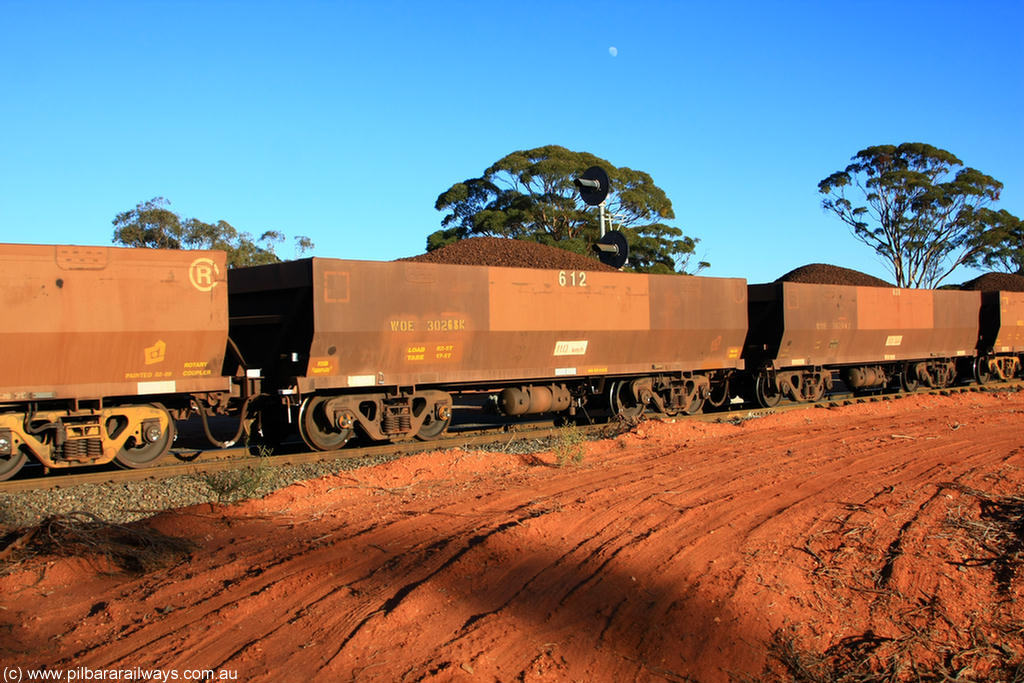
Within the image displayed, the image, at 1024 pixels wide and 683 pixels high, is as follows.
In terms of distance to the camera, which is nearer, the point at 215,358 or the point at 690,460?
the point at 690,460

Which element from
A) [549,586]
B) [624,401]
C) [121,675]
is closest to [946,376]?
[624,401]

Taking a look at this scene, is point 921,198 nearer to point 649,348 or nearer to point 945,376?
point 945,376

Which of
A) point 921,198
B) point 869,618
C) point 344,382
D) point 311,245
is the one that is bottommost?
point 869,618

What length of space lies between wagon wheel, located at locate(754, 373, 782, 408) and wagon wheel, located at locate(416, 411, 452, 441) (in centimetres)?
862

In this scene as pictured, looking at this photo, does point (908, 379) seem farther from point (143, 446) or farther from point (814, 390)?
point (143, 446)

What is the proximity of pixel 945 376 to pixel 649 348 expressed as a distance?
44.0 ft

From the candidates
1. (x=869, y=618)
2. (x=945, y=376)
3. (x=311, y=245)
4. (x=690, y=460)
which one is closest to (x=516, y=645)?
(x=869, y=618)

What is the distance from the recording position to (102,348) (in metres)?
10.2

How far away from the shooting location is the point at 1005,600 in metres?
5.36

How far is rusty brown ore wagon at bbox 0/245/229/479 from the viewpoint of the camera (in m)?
9.76

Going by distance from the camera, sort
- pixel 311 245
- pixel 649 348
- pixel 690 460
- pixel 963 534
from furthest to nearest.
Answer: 1. pixel 311 245
2. pixel 649 348
3. pixel 690 460
4. pixel 963 534

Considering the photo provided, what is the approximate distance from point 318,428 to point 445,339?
2451 millimetres

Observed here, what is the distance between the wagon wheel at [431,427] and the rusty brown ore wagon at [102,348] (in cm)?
342

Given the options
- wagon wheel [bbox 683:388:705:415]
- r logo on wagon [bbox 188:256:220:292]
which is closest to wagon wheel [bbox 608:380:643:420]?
wagon wheel [bbox 683:388:705:415]
